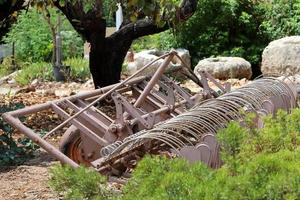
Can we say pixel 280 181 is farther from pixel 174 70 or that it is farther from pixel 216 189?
pixel 174 70

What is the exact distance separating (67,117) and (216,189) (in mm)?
3572

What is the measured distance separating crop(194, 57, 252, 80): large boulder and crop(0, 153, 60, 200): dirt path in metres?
7.97

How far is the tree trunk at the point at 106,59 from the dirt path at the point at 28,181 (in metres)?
3.82

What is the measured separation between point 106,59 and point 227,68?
449cm

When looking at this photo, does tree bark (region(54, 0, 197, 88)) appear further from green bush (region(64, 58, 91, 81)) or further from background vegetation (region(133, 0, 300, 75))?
background vegetation (region(133, 0, 300, 75))

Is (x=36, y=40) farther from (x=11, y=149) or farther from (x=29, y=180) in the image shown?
(x=29, y=180)

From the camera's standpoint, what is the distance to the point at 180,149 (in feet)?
16.9

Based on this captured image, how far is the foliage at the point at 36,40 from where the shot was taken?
60.7 feet

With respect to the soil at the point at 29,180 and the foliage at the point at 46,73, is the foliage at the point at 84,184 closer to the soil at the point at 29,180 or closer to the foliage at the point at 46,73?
the soil at the point at 29,180

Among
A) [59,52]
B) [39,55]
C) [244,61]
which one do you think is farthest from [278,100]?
[39,55]

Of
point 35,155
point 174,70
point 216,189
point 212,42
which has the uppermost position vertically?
point 216,189

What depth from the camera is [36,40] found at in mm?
18531

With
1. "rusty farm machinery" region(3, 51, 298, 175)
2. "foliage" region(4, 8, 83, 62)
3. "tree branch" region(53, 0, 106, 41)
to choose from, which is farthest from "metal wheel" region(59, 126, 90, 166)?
"foliage" region(4, 8, 83, 62)

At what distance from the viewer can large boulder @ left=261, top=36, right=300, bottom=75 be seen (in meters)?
14.1
